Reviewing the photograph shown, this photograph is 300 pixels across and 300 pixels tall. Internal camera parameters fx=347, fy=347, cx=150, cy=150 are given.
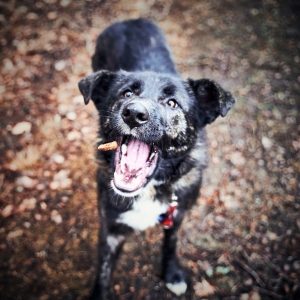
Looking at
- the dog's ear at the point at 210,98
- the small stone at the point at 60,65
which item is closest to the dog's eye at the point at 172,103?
the dog's ear at the point at 210,98

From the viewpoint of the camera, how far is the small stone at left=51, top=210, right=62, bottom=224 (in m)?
3.95

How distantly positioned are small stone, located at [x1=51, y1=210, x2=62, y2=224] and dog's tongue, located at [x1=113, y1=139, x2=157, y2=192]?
4.98ft

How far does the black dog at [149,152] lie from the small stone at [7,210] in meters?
1.23

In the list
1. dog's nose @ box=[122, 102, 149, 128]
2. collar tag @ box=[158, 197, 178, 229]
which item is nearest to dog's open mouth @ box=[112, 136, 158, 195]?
dog's nose @ box=[122, 102, 149, 128]

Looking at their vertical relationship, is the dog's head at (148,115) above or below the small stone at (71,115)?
above

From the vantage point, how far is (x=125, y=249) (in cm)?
386

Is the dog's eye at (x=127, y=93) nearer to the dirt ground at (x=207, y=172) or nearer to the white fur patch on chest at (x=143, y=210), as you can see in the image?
the white fur patch on chest at (x=143, y=210)

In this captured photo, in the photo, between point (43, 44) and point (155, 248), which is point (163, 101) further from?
point (43, 44)

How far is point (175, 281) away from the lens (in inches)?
144

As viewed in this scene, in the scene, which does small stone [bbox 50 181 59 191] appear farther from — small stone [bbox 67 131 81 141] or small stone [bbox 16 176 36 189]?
small stone [bbox 67 131 81 141]

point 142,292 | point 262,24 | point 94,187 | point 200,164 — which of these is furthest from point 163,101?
point 262,24

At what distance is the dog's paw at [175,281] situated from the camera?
3646 millimetres

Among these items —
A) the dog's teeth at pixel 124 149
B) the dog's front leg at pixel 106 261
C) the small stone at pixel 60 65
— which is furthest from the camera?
the small stone at pixel 60 65

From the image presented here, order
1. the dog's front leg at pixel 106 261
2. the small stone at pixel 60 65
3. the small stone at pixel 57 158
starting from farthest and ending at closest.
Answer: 1. the small stone at pixel 60 65
2. the small stone at pixel 57 158
3. the dog's front leg at pixel 106 261
